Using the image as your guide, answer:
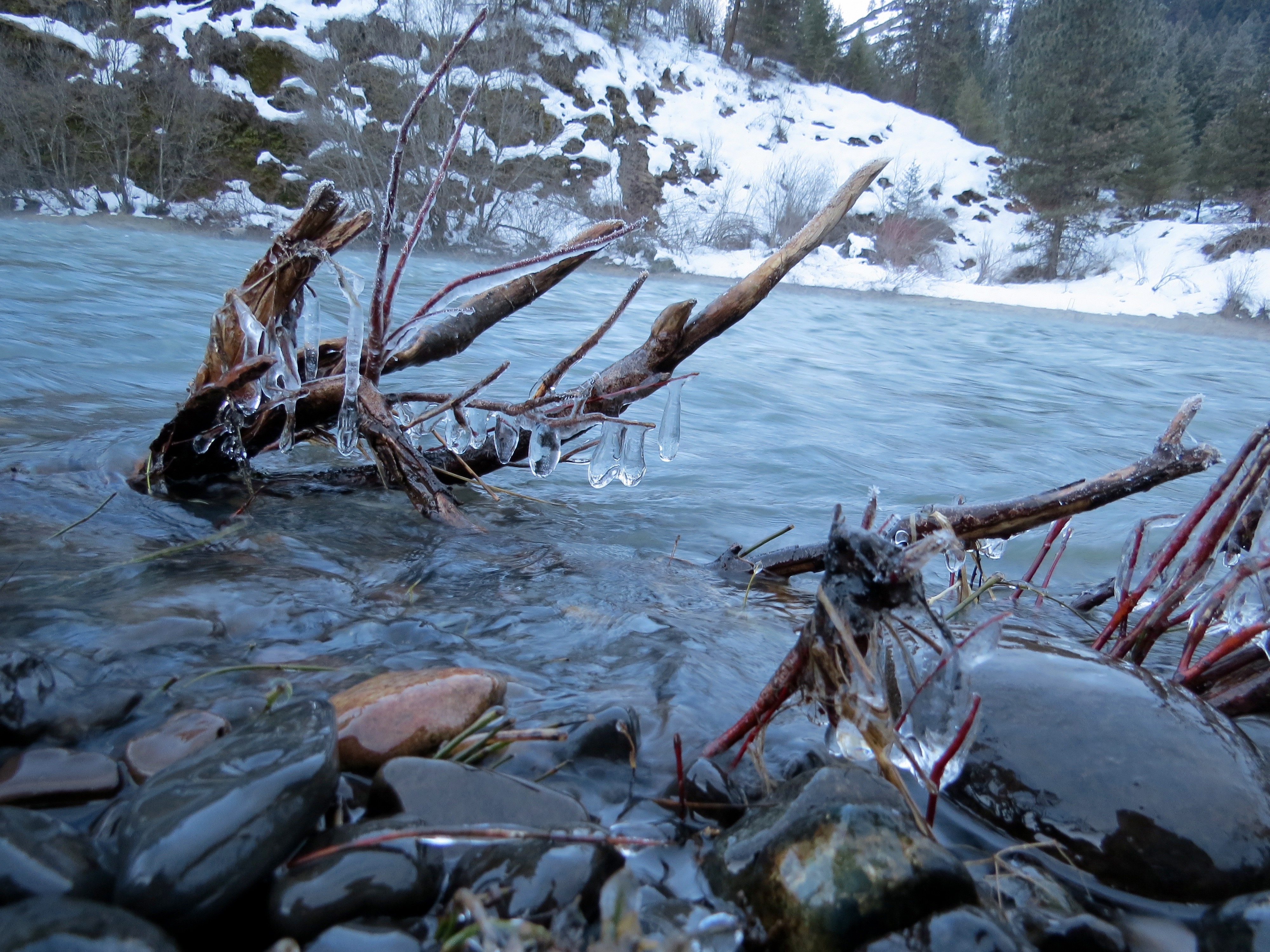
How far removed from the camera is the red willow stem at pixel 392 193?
2.05 m

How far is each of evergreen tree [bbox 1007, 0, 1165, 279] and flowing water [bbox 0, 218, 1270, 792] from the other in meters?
24.2

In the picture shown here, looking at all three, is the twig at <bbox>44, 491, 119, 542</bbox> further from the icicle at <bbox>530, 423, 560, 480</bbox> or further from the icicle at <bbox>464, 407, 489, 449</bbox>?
the icicle at <bbox>530, 423, 560, 480</bbox>

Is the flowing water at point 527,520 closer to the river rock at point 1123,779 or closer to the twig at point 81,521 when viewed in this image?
the twig at point 81,521

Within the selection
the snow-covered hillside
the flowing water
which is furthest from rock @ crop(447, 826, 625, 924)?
the snow-covered hillside

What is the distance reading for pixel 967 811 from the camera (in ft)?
4.94

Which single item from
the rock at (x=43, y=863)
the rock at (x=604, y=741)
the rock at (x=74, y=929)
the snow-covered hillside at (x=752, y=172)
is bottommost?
the rock at (x=604, y=741)

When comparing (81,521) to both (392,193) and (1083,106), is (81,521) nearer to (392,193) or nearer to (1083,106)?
(392,193)

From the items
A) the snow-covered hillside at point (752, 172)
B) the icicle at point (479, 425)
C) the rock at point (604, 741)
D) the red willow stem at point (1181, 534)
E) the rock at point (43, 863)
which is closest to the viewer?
the rock at point (43, 863)

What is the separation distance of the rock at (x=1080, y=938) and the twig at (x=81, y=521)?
2.93 m

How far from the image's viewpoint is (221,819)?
3.44 ft

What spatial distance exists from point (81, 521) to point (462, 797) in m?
2.19

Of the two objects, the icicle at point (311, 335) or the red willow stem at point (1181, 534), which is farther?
the icicle at point (311, 335)

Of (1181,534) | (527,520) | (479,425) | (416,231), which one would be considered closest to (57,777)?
(416,231)

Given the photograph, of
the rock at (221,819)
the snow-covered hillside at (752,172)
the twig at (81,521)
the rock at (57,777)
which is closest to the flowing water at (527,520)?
the twig at (81,521)
